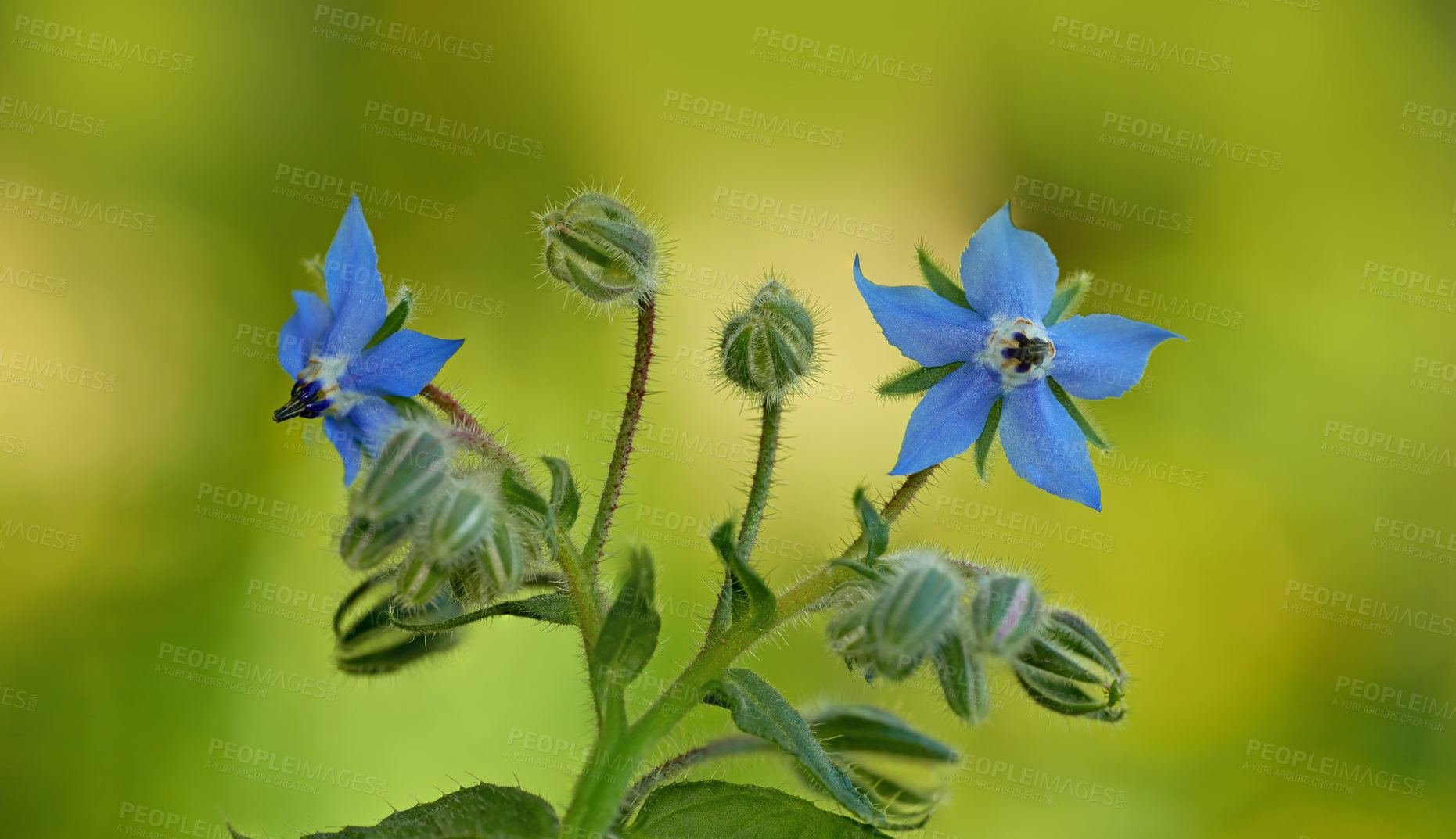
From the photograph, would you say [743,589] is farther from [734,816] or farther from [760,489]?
[734,816]

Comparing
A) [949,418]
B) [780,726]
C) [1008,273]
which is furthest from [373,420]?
[1008,273]

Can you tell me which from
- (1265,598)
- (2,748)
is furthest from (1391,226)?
(2,748)

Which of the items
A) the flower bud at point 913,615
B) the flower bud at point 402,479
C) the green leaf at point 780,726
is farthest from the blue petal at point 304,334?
the flower bud at point 913,615

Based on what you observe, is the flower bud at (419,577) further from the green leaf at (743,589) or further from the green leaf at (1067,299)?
the green leaf at (1067,299)

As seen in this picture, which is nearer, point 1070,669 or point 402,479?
point 402,479

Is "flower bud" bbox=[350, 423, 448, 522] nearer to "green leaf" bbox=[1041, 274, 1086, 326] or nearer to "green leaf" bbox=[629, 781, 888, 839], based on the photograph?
"green leaf" bbox=[629, 781, 888, 839]
